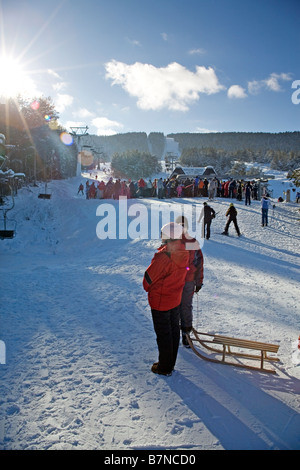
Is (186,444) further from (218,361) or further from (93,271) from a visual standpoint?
(93,271)

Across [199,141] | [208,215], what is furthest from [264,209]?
[199,141]

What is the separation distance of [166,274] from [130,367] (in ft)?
4.77

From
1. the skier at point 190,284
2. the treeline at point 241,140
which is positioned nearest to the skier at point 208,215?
the skier at point 190,284

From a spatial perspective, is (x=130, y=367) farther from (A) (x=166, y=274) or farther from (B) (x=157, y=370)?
(A) (x=166, y=274)

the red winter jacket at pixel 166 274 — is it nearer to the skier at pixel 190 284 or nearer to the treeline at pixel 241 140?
the skier at pixel 190 284

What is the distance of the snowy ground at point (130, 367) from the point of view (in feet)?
8.98

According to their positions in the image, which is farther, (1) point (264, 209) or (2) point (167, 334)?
(1) point (264, 209)

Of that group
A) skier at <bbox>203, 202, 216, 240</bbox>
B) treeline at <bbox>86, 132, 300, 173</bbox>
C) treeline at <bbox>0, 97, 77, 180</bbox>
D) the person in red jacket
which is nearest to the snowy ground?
the person in red jacket

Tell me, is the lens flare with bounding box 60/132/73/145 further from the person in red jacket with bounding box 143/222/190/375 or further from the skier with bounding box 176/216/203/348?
the person in red jacket with bounding box 143/222/190/375

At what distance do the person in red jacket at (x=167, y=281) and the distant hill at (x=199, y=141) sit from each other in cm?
14055

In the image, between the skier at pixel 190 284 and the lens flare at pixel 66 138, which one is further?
the lens flare at pixel 66 138

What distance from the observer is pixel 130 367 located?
3.82m

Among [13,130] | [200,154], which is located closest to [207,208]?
[13,130]
